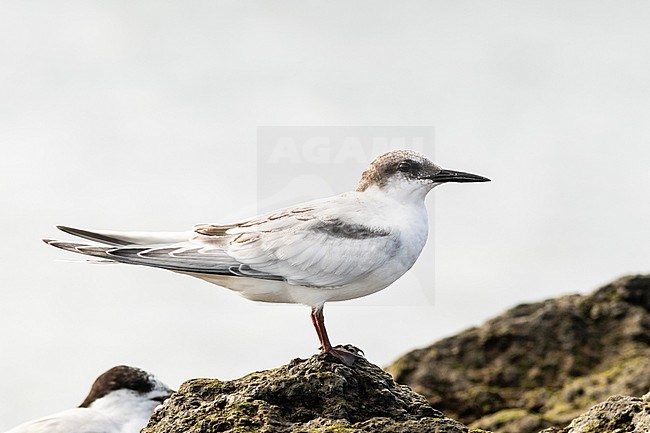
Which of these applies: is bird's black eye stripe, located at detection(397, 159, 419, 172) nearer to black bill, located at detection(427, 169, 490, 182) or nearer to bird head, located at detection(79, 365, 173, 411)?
black bill, located at detection(427, 169, 490, 182)

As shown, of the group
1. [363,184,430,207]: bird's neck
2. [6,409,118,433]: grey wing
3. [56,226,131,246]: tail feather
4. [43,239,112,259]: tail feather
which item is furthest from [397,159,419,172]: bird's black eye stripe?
[6,409,118,433]: grey wing

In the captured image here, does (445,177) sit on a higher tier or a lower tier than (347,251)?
higher

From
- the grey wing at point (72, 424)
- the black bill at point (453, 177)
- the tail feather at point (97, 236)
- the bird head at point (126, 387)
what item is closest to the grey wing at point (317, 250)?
the black bill at point (453, 177)

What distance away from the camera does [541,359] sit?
1302 centimetres

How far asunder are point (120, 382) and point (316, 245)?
5418mm

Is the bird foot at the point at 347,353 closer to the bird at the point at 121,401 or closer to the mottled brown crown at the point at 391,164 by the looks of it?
the mottled brown crown at the point at 391,164

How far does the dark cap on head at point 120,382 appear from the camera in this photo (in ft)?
41.3

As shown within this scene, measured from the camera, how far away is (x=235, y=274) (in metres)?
8.12

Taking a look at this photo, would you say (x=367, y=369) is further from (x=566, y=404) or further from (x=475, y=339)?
(x=475, y=339)

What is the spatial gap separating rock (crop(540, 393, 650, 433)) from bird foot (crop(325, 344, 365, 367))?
5.43 feet

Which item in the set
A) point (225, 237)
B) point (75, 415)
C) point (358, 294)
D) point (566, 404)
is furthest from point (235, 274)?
point (566, 404)

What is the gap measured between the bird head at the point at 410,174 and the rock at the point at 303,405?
1.57m

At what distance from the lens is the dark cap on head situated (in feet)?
41.3

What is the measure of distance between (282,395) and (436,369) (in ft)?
20.1
